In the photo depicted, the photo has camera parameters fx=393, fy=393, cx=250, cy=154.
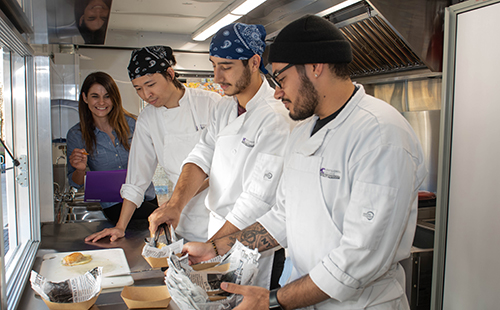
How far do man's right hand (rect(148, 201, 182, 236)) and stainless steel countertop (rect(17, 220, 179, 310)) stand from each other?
137mm

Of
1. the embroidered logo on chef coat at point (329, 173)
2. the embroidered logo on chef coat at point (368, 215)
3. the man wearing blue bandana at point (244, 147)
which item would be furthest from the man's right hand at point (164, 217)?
the embroidered logo on chef coat at point (368, 215)

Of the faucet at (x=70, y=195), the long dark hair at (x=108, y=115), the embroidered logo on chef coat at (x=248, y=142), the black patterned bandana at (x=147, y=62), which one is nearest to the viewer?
the embroidered logo on chef coat at (x=248, y=142)

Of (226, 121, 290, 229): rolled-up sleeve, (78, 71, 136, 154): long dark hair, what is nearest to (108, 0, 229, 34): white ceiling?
(78, 71, 136, 154): long dark hair

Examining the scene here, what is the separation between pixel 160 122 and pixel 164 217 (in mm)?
647

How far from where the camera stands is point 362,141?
102 centimetres

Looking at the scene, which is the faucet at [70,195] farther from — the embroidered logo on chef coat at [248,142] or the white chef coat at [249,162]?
the embroidered logo on chef coat at [248,142]

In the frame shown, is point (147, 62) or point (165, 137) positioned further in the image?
point (165, 137)

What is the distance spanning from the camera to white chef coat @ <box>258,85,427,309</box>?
3.20 ft

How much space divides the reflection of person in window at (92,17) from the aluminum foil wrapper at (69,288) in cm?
92

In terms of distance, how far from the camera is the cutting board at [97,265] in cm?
132

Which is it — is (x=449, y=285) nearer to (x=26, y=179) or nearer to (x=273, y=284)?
(x=273, y=284)

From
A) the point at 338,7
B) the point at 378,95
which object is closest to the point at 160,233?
the point at 338,7

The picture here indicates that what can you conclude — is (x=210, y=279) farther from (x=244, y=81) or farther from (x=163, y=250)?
(x=244, y=81)

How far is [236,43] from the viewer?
1522mm
